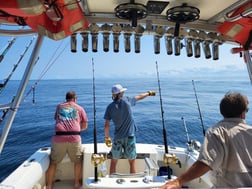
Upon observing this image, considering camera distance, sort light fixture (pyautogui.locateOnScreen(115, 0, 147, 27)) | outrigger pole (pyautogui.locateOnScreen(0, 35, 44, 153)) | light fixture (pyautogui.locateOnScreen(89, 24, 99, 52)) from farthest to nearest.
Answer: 1. light fixture (pyautogui.locateOnScreen(89, 24, 99, 52))
2. light fixture (pyautogui.locateOnScreen(115, 0, 147, 27))
3. outrigger pole (pyautogui.locateOnScreen(0, 35, 44, 153))

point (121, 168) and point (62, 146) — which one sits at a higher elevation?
point (62, 146)

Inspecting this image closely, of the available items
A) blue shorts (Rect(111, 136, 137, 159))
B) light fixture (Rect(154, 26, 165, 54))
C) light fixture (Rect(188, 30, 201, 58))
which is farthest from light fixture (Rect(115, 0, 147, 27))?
blue shorts (Rect(111, 136, 137, 159))

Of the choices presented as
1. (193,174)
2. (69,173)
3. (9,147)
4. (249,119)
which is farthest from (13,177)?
(249,119)

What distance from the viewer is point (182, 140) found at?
25.2ft

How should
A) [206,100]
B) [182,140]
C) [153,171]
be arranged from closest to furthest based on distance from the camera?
1. [153,171]
2. [182,140]
3. [206,100]

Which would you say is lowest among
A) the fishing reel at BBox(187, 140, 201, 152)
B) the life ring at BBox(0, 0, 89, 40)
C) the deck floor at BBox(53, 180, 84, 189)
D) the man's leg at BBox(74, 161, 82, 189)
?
the deck floor at BBox(53, 180, 84, 189)

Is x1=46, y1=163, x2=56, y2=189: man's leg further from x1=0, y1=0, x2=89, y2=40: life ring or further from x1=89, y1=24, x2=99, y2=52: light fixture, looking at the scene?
x1=0, y1=0, x2=89, y2=40: life ring

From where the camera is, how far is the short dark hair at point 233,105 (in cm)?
131

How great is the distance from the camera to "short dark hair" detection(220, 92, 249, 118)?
1310 mm

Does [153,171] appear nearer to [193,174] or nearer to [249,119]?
[193,174]

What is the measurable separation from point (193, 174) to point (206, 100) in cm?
1499

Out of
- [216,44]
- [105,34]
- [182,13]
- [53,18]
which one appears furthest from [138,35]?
[53,18]

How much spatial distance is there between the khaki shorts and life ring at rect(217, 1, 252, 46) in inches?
86.3

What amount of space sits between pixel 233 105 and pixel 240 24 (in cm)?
80
